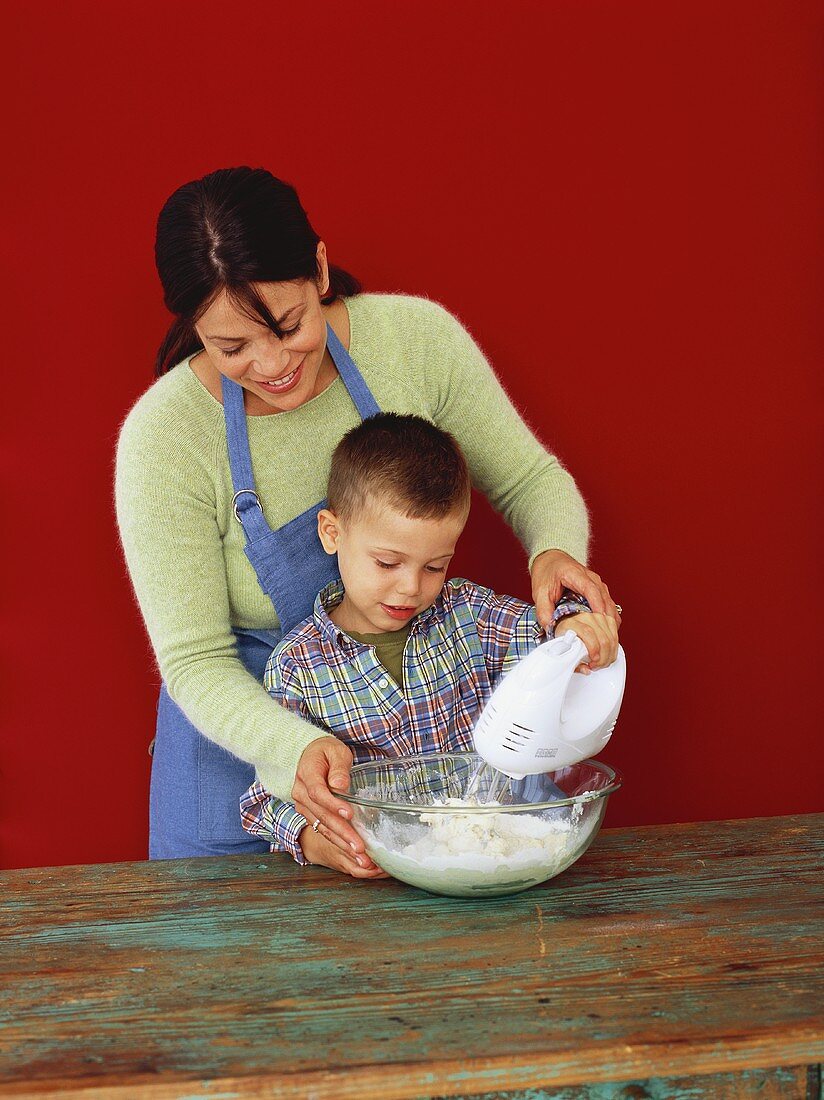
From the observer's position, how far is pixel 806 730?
88.4 inches

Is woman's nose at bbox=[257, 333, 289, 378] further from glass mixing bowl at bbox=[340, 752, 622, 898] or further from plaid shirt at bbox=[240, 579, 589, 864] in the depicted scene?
glass mixing bowl at bbox=[340, 752, 622, 898]

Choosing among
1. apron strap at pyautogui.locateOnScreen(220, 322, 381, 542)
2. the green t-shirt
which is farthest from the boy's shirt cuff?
apron strap at pyautogui.locateOnScreen(220, 322, 381, 542)

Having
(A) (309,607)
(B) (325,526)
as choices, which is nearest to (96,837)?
(A) (309,607)

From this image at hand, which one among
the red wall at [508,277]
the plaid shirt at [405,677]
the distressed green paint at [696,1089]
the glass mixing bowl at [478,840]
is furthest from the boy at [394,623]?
the distressed green paint at [696,1089]

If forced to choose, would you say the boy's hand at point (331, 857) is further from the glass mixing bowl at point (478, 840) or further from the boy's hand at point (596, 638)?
the boy's hand at point (596, 638)

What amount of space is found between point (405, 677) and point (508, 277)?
80cm

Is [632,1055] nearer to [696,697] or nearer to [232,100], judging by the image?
[696,697]

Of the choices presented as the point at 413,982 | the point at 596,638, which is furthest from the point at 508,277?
the point at 413,982

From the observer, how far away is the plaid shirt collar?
1.66m

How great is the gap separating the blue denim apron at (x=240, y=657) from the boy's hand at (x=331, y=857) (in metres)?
0.40

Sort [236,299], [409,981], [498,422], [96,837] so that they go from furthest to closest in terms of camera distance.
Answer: [96,837], [498,422], [236,299], [409,981]

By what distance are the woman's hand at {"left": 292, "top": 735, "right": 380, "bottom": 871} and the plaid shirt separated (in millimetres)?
187

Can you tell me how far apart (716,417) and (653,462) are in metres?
0.15

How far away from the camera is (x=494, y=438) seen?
1790 mm
